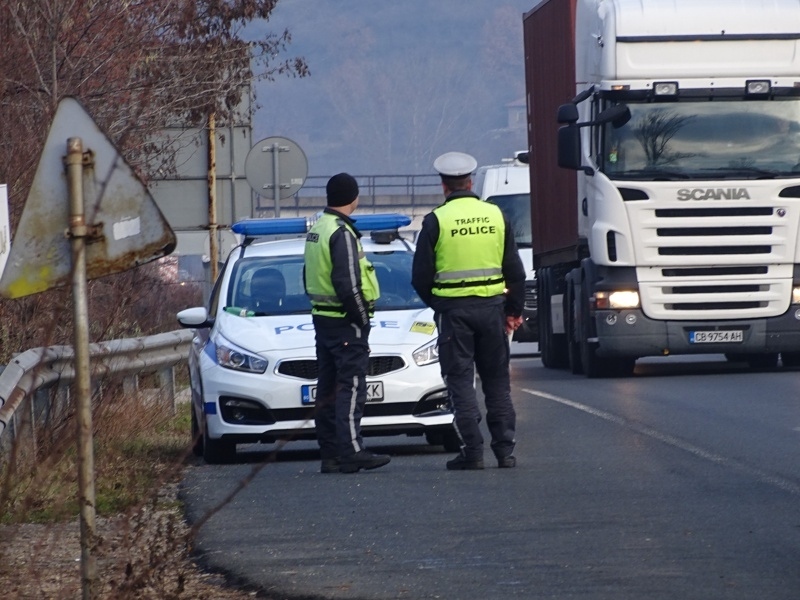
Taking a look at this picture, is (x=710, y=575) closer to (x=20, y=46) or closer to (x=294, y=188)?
(x=20, y=46)

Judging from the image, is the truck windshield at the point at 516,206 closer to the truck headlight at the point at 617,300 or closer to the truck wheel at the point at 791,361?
the truck wheel at the point at 791,361

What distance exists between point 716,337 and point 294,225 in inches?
267

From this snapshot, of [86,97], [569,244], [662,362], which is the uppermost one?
[86,97]

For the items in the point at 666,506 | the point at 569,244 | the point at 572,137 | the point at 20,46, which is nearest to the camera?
the point at 666,506

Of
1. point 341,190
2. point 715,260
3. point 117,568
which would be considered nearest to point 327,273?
point 341,190

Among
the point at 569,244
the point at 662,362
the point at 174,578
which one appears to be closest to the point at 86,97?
the point at 569,244

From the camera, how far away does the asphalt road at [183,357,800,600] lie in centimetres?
684

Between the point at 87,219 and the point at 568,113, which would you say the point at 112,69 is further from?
the point at 87,219

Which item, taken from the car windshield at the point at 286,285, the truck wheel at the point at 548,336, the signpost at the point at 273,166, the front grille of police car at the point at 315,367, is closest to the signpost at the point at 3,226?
the front grille of police car at the point at 315,367

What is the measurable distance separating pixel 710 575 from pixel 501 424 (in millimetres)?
3907

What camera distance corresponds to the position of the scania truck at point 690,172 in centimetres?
1800

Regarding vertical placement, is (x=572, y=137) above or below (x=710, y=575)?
above

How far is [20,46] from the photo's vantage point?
47.8ft

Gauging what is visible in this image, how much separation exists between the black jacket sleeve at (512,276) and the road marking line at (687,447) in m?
1.41
